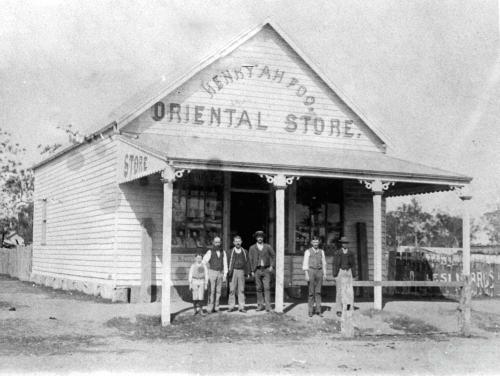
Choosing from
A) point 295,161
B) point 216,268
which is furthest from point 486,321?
point 216,268

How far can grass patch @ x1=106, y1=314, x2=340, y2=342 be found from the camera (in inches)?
501

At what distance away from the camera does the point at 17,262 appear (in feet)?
102

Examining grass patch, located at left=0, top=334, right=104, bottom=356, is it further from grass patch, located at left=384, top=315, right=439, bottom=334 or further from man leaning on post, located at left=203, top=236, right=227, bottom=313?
grass patch, located at left=384, top=315, right=439, bottom=334

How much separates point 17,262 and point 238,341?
21.3 metres

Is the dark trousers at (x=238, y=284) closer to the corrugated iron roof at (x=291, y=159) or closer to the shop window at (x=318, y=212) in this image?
the corrugated iron roof at (x=291, y=159)

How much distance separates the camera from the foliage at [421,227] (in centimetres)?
7944

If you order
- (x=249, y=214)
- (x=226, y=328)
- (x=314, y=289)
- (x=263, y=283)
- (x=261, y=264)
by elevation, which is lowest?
(x=226, y=328)

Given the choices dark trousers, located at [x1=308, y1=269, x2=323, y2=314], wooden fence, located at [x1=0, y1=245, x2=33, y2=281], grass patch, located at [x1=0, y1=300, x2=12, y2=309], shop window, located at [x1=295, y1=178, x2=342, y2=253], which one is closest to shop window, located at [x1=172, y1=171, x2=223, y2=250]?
shop window, located at [x1=295, y1=178, x2=342, y2=253]

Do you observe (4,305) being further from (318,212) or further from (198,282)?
(318,212)

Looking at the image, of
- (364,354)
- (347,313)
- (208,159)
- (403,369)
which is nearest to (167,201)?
(208,159)

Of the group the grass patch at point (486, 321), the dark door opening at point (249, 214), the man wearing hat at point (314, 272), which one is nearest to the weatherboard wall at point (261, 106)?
the dark door opening at point (249, 214)

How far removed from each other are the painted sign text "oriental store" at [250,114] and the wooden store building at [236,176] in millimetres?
29

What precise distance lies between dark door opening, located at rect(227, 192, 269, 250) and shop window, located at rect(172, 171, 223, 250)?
72 cm

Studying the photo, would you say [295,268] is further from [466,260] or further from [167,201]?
[167,201]
